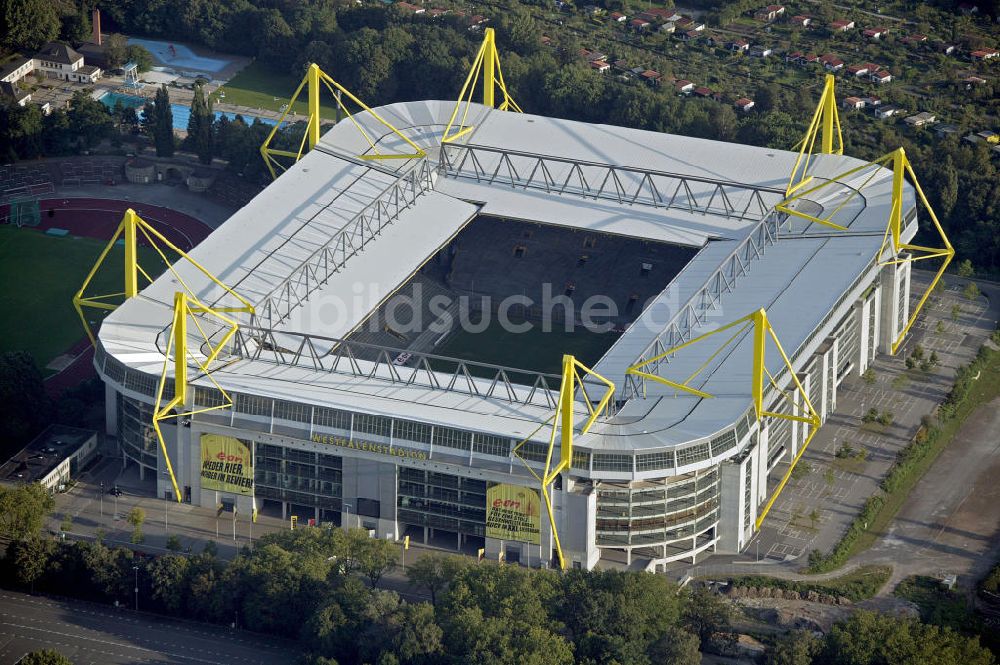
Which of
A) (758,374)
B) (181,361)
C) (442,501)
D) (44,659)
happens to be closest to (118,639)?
(44,659)

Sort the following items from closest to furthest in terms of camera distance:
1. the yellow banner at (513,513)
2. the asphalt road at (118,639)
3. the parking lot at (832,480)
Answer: the asphalt road at (118,639), the yellow banner at (513,513), the parking lot at (832,480)

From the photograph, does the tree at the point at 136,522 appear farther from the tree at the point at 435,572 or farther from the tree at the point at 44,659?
the tree at the point at 435,572

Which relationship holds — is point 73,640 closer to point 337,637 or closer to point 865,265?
point 337,637

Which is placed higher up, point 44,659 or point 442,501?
point 442,501

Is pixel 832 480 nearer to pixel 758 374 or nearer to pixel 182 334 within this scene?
pixel 758 374

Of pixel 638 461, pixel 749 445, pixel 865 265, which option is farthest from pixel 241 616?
pixel 865 265

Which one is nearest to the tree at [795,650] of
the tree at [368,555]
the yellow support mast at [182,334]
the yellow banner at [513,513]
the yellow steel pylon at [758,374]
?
the yellow steel pylon at [758,374]

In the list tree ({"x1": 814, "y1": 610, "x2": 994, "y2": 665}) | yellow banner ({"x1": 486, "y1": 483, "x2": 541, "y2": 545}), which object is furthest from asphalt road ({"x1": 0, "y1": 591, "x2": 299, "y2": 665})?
tree ({"x1": 814, "y1": 610, "x2": 994, "y2": 665})
